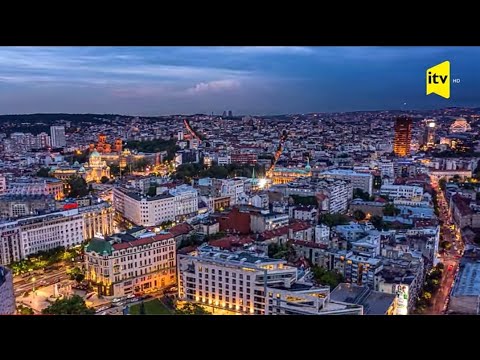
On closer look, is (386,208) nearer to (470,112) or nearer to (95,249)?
(470,112)

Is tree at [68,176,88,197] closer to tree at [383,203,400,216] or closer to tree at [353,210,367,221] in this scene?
tree at [353,210,367,221]

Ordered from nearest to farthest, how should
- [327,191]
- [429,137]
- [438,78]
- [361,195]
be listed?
1. [438,78]
2. [327,191]
3. [361,195]
4. [429,137]

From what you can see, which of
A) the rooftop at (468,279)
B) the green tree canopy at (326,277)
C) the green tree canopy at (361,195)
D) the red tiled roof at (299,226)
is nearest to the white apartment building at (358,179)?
the green tree canopy at (361,195)

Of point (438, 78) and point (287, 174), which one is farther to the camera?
point (287, 174)

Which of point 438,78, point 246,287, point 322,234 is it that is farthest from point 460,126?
point 438,78

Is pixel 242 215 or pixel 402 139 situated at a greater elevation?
pixel 402 139

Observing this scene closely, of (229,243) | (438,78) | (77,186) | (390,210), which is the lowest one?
(390,210)

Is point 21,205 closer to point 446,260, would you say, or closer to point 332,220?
point 332,220
